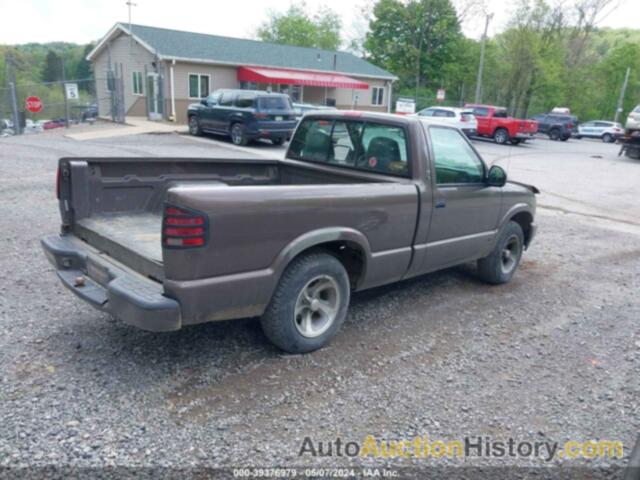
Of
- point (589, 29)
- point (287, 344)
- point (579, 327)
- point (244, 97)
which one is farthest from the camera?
point (589, 29)

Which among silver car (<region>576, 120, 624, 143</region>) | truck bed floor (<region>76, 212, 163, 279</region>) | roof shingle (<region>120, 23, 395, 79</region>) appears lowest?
silver car (<region>576, 120, 624, 143</region>)

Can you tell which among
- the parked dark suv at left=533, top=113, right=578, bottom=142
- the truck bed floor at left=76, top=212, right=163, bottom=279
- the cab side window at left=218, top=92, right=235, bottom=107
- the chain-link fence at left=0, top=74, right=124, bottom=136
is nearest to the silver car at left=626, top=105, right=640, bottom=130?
the parked dark suv at left=533, top=113, right=578, bottom=142

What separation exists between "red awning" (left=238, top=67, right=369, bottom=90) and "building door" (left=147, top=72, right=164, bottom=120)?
176 inches

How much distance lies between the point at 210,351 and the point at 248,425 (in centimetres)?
94

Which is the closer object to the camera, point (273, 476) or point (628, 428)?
point (273, 476)

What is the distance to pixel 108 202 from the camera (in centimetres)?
435

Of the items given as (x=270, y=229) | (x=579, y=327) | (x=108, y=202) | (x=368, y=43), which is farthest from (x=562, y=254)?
(x=368, y=43)

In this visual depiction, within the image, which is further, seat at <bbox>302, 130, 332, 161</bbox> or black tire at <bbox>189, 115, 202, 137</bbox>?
black tire at <bbox>189, 115, 202, 137</bbox>

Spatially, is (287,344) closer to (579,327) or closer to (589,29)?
(579,327)

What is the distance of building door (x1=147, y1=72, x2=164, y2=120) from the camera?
25.2 metres

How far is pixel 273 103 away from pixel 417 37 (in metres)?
36.3

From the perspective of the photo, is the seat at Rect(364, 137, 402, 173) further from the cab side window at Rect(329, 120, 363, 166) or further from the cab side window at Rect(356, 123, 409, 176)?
the cab side window at Rect(329, 120, 363, 166)

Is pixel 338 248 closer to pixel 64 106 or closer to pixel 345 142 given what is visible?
pixel 345 142

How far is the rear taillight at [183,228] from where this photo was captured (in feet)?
9.76
